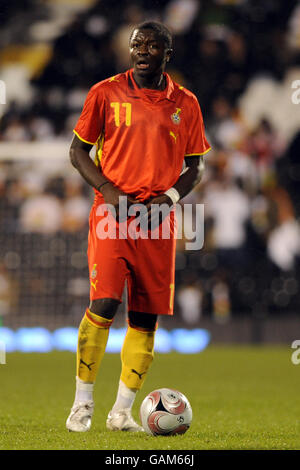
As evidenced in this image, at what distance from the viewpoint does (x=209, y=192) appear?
12328 millimetres

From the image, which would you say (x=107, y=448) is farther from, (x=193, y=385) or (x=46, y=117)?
(x=46, y=117)

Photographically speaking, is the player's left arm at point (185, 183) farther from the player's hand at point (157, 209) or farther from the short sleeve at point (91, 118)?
the short sleeve at point (91, 118)

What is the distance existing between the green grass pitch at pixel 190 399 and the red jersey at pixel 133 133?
131 centimetres

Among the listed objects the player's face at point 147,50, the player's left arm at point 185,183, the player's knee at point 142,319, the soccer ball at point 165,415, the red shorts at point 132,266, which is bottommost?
the soccer ball at point 165,415

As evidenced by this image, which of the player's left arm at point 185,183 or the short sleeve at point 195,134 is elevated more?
the short sleeve at point 195,134

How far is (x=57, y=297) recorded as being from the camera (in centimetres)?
1169

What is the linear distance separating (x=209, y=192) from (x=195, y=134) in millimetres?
7539

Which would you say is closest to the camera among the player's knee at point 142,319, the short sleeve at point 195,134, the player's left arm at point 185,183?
the player's left arm at point 185,183

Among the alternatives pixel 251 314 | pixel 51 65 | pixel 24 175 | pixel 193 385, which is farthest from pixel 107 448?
pixel 51 65

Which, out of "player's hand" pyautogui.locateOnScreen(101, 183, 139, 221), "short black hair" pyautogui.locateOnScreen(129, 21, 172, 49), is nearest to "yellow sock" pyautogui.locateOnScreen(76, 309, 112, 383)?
"player's hand" pyautogui.locateOnScreen(101, 183, 139, 221)

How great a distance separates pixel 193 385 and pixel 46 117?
744cm

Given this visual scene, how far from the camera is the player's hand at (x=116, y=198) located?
444 cm

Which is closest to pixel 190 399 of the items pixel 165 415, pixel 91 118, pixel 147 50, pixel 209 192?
pixel 165 415

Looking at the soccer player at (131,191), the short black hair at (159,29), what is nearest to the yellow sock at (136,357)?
the soccer player at (131,191)
